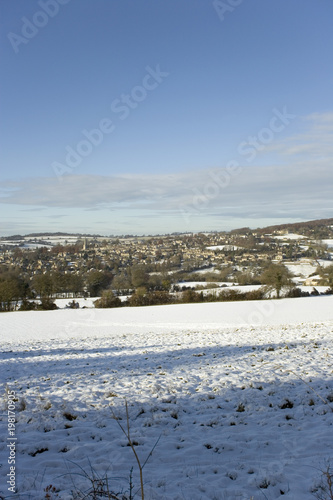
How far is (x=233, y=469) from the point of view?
4539 millimetres

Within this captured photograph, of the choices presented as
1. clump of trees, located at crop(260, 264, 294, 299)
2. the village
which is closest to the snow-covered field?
clump of trees, located at crop(260, 264, 294, 299)

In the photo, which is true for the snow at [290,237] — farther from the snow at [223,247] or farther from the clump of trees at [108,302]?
the clump of trees at [108,302]

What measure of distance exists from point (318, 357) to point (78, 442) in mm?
8702

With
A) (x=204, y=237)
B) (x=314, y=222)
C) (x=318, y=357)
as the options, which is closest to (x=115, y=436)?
(x=318, y=357)

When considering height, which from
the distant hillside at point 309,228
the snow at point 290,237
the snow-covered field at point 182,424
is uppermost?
the distant hillside at point 309,228

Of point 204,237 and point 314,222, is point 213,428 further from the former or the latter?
point 314,222

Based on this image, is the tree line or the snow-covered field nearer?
the snow-covered field

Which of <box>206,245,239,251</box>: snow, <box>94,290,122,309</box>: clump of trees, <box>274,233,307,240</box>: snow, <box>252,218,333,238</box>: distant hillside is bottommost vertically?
<box>94,290,122,309</box>: clump of trees

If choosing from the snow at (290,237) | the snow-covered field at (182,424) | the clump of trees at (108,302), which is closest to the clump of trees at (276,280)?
the clump of trees at (108,302)

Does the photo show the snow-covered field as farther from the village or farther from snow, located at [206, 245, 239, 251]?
snow, located at [206, 245, 239, 251]

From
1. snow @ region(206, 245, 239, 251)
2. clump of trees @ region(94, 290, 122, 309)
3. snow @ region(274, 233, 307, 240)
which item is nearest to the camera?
clump of trees @ region(94, 290, 122, 309)

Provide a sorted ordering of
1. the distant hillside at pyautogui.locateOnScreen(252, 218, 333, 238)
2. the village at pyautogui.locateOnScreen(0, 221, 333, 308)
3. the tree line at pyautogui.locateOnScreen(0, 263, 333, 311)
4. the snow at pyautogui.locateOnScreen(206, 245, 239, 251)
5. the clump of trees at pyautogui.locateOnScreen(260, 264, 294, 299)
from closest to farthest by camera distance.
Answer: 1. the clump of trees at pyautogui.locateOnScreen(260, 264, 294, 299)
2. the tree line at pyautogui.locateOnScreen(0, 263, 333, 311)
3. the village at pyautogui.locateOnScreen(0, 221, 333, 308)
4. the snow at pyautogui.locateOnScreen(206, 245, 239, 251)
5. the distant hillside at pyautogui.locateOnScreen(252, 218, 333, 238)

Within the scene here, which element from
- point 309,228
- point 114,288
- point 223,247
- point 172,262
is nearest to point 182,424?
point 114,288

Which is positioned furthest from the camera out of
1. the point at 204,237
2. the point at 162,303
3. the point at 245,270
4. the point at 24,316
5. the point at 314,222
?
the point at 314,222
